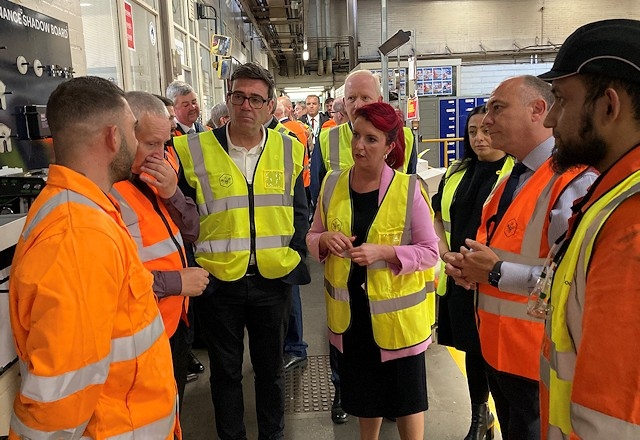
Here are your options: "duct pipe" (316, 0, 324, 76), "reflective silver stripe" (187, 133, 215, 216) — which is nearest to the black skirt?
"reflective silver stripe" (187, 133, 215, 216)

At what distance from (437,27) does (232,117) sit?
56.1 feet

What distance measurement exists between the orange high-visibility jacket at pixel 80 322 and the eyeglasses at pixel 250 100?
1037mm

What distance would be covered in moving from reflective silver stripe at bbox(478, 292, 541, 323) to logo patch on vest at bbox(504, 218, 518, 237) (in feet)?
0.75

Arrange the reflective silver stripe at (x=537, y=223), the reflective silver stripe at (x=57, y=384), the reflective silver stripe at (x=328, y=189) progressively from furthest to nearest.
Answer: the reflective silver stripe at (x=328, y=189) < the reflective silver stripe at (x=537, y=223) < the reflective silver stripe at (x=57, y=384)

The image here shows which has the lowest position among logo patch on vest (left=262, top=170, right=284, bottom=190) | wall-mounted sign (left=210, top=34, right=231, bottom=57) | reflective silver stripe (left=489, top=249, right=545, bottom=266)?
reflective silver stripe (left=489, top=249, right=545, bottom=266)

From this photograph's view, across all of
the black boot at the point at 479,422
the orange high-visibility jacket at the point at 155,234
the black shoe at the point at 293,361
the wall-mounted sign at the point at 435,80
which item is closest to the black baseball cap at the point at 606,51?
the orange high-visibility jacket at the point at 155,234

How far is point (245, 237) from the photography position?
210cm

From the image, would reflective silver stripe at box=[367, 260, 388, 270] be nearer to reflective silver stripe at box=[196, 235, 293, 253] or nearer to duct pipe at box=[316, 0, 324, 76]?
reflective silver stripe at box=[196, 235, 293, 253]

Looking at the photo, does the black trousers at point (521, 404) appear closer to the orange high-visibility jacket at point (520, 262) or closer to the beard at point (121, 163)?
the orange high-visibility jacket at point (520, 262)

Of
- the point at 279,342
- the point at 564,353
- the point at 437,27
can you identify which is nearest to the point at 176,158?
the point at 279,342

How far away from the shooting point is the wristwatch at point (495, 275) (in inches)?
59.8

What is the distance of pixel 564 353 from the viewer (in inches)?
37.1

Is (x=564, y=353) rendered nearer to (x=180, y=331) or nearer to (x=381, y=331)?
(x=381, y=331)

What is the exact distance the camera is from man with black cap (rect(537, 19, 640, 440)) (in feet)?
2.46
